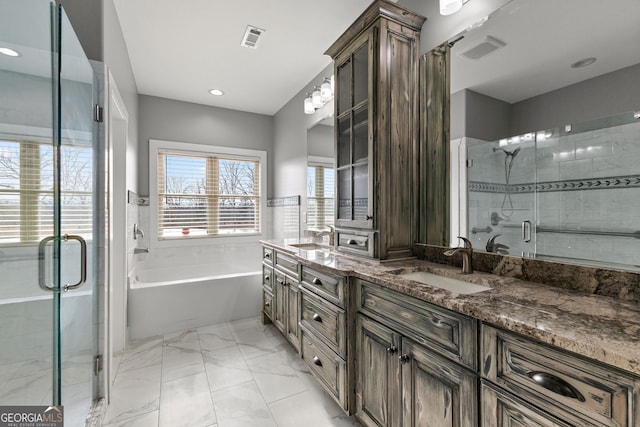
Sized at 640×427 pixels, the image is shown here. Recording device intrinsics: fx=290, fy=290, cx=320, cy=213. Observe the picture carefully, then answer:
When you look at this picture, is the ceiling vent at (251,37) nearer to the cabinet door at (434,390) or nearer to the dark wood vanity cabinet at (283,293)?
the dark wood vanity cabinet at (283,293)

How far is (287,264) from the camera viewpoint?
2.32 metres

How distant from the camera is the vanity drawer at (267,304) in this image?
2.74m

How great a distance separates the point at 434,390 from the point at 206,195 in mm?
3702

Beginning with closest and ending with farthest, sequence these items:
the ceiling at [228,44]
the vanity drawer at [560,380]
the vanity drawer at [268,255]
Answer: the vanity drawer at [560,380] < the ceiling at [228,44] < the vanity drawer at [268,255]

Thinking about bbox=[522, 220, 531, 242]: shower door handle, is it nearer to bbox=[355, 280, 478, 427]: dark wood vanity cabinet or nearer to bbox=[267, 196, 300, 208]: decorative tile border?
bbox=[355, 280, 478, 427]: dark wood vanity cabinet

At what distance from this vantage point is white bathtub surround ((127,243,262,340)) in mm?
2717

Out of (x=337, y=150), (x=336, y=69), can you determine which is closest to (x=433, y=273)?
(x=337, y=150)

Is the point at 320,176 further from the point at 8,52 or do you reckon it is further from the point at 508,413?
the point at 508,413

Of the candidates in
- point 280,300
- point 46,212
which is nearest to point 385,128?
point 280,300

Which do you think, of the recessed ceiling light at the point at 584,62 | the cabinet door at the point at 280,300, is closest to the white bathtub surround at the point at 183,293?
the cabinet door at the point at 280,300

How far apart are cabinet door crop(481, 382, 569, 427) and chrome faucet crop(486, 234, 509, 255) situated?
72cm

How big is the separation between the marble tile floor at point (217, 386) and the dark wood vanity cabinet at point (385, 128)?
1004 mm

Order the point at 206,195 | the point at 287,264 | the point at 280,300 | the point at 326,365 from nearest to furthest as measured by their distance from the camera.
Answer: the point at 326,365, the point at 287,264, the point at 280,300, the point at 206,195

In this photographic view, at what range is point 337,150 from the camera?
2.28 m
